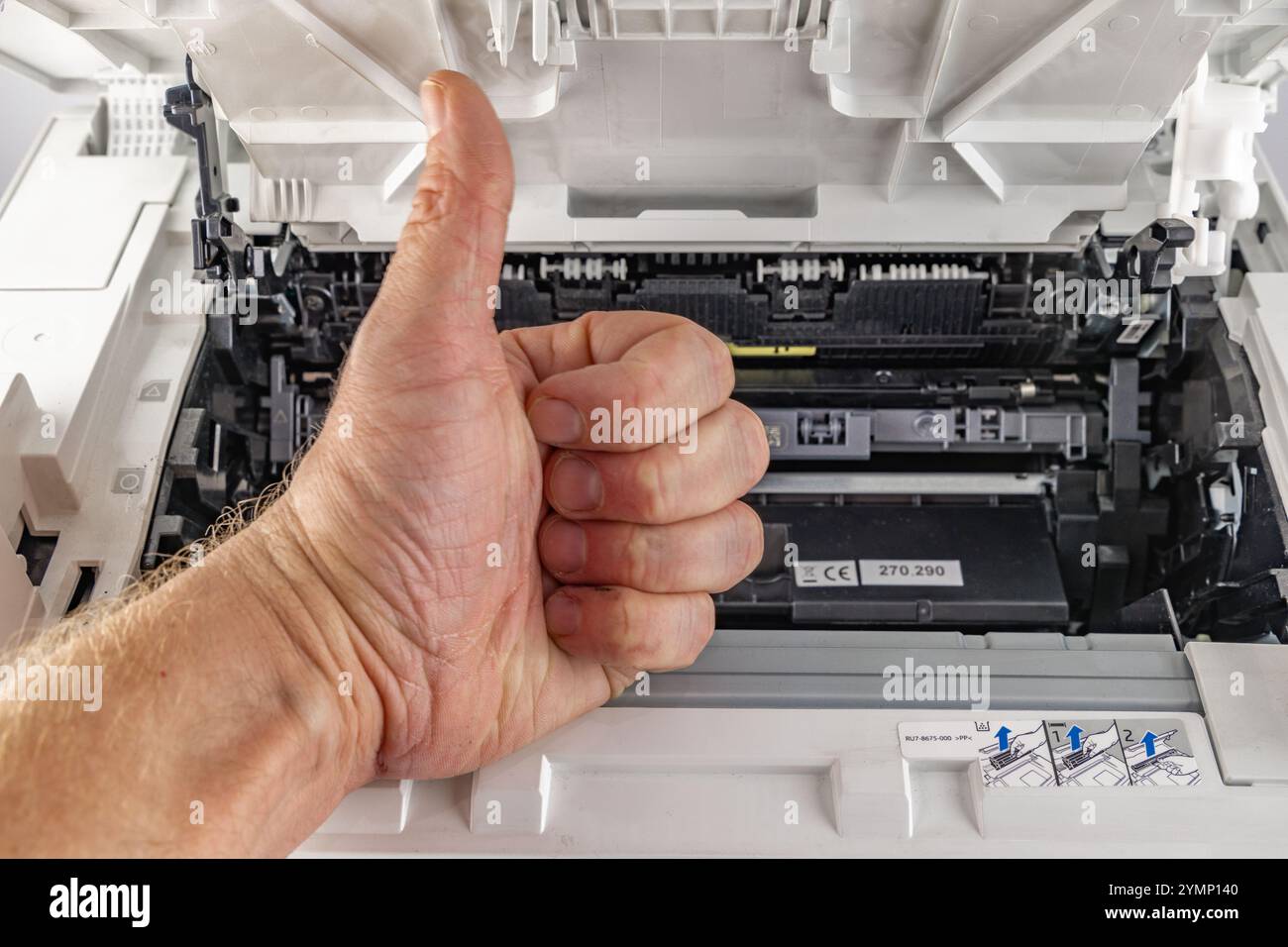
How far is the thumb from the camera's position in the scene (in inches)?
61.6

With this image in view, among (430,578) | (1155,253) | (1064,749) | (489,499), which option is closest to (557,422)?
(489,499)

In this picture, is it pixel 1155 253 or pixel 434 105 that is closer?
pixel 434 105

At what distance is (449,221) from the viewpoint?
1.57 meters

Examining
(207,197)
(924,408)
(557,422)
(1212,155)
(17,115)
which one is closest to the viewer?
Answer: (557,422)

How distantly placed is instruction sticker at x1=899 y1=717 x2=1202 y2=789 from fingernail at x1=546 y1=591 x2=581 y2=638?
0.70m

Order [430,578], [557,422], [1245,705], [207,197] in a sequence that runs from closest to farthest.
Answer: [430,578] < [557,422] < [1245,705] < [207,197]

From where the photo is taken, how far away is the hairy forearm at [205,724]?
4.75 ft

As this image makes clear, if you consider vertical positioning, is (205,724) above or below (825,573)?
below

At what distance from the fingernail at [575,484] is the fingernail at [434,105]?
67cm

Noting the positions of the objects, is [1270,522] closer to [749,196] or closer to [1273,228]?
[1273,228]

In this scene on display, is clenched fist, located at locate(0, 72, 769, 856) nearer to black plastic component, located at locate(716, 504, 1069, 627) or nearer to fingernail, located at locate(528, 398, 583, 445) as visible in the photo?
fingernail, located at locate(528, 398, 583, 445)

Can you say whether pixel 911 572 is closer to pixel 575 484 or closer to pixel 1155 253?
pixel 1155 253

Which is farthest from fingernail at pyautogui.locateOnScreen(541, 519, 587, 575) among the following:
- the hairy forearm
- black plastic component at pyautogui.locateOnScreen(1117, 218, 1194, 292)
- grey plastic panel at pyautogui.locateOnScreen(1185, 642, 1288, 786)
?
black plastic component at pyautogui.locateOnScreen(1117, 218, 1194, 292)

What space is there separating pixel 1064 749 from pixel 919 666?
1.05 feet
